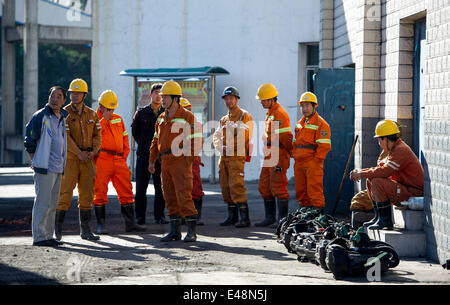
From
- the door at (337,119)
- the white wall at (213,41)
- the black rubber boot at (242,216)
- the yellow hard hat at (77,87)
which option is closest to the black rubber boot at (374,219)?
the black rubber boot at (242,216)

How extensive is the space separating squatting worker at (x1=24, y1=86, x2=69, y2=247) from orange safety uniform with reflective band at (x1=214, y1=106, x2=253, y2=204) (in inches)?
109

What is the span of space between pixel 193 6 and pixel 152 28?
1.23 m

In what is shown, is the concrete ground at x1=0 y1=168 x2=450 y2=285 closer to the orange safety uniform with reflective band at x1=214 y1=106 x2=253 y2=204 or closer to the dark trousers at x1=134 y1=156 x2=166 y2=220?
the dark trousers at x1=134 y1=156 x2=166 y2=220

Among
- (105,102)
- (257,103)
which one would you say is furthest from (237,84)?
(105,102)

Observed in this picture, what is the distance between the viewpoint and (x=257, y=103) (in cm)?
1881

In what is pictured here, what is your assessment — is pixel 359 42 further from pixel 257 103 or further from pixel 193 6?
pixel 193 6

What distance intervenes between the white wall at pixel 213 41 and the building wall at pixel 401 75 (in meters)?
4.86

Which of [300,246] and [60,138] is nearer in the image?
[300,246]

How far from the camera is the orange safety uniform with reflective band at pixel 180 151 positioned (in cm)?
962

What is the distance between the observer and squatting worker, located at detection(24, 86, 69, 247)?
914cm

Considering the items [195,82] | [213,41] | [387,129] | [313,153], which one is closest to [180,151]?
[313,153]

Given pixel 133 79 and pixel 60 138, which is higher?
pixel 133 79

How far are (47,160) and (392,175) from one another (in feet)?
13.3

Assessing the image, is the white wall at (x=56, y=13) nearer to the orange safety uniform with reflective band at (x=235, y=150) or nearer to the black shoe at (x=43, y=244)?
the orange safety uniform with reflective band at (x=235, y=150)
